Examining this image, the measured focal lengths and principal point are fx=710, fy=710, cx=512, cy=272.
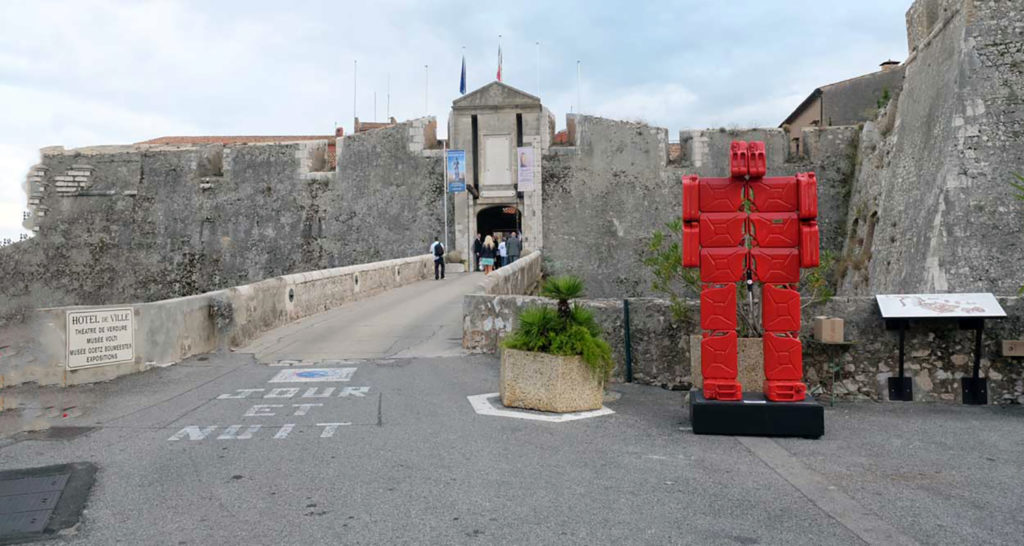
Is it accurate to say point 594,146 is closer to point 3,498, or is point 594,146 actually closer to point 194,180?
point 194,180

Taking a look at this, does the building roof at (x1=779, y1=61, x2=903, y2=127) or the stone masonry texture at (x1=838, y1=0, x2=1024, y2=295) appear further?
the building roof at (x1=779, y1=61, x2=903, y2=127)

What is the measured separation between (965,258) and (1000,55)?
4.46 meters

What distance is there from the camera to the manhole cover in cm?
379

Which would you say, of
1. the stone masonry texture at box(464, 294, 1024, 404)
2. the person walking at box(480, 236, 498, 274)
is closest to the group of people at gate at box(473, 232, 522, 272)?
the person walking at box(480, 236, 498, 274)

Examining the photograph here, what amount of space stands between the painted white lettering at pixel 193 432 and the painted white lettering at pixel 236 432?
141mm

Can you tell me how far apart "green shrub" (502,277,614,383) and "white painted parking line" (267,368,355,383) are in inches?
99.9

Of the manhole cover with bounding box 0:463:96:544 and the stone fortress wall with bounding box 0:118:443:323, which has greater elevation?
the stone fortress wall with bounding box 0:118:443:323

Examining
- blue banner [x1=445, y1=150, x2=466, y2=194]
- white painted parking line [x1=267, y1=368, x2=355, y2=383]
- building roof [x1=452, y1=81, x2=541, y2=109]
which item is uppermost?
building roof [x1=452, y1=81, x2=541, y2=109]

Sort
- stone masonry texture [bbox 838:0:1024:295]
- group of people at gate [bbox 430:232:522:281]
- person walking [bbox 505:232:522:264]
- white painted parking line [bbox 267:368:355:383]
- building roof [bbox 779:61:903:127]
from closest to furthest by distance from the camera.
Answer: white painted parking line [bbox 267:368:355:383] → stone masonry texture [bbox 838:0:1024:295] → group of people at gate [bbox 430:232:522:281] → person walking [bbox 505:232:522:264] → building roof [bbox 779:61:903:127]

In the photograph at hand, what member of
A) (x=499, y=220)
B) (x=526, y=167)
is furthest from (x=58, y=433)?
(x=499, y=220)

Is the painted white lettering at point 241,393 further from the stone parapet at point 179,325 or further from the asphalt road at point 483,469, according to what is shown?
the stone parapet at point 179,325

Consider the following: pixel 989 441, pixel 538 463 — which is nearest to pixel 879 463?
pixel 989 441

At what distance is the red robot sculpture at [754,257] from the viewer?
619 cm

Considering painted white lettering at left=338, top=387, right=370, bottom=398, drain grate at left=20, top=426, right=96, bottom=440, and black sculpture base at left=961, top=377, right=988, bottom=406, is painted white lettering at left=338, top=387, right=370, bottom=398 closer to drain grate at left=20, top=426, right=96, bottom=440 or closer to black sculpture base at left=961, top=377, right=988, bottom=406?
drain grate at left=20, top=426, right=96, bottom=440
